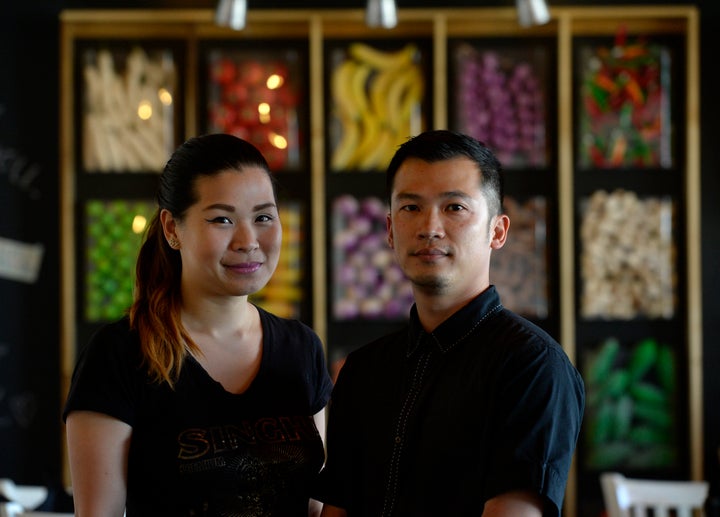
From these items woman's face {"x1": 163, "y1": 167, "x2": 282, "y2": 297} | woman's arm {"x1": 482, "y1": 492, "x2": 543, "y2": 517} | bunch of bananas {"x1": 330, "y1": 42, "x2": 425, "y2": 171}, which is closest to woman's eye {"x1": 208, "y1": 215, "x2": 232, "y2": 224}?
woman's face {"x1": 163, "y1": 167, "x2": 282, "y2": 297}

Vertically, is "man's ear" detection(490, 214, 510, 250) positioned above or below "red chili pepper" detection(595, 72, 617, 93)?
below

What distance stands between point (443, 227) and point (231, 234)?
47 cm

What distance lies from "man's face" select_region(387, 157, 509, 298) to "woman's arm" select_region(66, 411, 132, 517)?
2.16ft

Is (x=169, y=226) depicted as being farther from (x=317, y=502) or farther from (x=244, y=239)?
(x=317, y=502)

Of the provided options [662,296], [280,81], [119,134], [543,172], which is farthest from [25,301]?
[662,296]

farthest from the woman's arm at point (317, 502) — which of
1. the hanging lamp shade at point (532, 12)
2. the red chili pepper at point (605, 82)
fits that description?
the red chili pepper at point (605, 82)

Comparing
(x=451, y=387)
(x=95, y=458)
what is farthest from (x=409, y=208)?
(x=95, y=458)

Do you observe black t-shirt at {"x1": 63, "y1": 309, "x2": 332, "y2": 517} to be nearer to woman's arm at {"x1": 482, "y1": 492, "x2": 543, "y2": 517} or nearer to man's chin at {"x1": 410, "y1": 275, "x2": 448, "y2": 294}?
man's chin at {"x1": 410, "y1": 275, "x2": 448, "y2": 294}

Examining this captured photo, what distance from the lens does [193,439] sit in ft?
6.50

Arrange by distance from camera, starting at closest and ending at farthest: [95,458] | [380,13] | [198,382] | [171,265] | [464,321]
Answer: [464,321], [95,458], [198,382], [171,265], [380,13]

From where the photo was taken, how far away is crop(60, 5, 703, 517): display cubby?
16.3ft

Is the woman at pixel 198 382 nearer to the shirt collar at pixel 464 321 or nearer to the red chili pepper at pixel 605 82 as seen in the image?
the shirt collar at pixel 464 321

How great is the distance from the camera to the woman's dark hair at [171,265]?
2.02 metres

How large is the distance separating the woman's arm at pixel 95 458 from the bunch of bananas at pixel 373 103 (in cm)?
321
